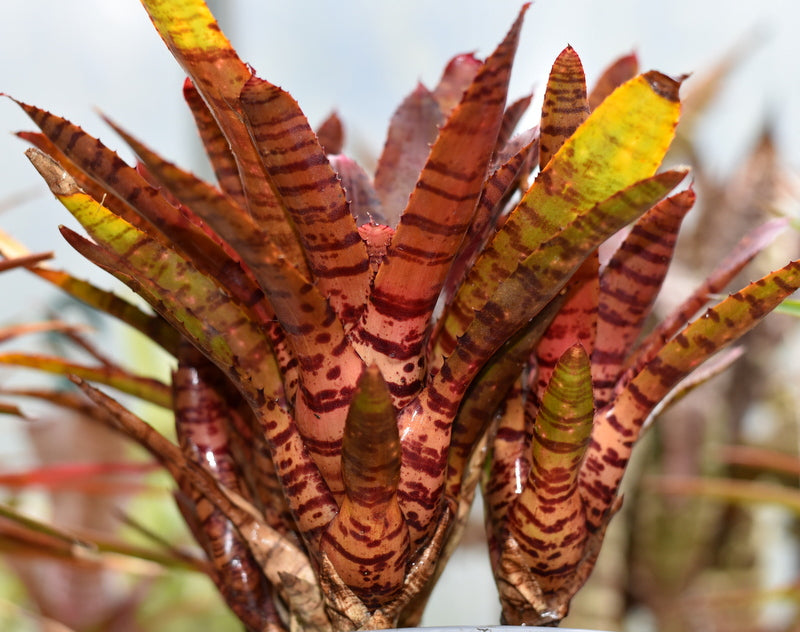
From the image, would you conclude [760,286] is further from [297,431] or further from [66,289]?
[66,289]

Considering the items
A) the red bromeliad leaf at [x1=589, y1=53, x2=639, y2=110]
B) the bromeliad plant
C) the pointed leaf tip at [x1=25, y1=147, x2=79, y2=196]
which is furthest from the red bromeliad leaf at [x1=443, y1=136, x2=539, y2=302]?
the pointed leaf tip at [x1=25, y1=147, x2=79, y2=196]

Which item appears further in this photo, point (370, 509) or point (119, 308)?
point (119, 308)

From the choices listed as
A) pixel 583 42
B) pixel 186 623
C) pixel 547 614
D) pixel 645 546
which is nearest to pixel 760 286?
pixel 547 614

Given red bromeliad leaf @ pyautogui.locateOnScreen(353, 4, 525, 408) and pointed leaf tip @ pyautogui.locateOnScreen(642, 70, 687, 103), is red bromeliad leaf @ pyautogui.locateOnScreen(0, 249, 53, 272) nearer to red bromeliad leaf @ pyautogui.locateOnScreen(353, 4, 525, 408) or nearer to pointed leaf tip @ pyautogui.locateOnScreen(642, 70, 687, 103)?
red bromeliad leaf @ pyautogui.locateOnScreen(353, 4, 525, 408)

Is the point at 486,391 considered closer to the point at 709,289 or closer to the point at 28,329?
the point at 709,289

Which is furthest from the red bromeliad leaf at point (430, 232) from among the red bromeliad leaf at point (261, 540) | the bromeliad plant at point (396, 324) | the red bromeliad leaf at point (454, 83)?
the red bromeliad leaf at point (454, 83)

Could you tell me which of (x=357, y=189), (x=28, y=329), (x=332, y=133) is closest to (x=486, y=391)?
(x=357, y=189)
